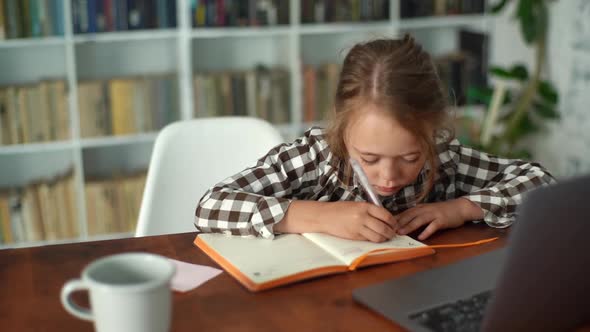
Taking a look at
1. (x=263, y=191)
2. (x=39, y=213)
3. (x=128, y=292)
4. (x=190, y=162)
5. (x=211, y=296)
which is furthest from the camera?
(x=39, y=213)

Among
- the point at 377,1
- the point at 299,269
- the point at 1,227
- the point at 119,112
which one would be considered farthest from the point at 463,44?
the point at 299,269

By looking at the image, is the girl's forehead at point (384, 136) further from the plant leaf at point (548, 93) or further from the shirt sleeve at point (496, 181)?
the plant leaf at point (548, 93)

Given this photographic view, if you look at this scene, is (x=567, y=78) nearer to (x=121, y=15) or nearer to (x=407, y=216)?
(x=121, y=15)

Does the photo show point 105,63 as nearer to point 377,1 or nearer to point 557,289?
point 377,1

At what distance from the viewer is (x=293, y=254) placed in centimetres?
124

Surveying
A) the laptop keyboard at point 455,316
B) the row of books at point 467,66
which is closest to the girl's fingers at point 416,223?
the laptop keyboard at point 455,316

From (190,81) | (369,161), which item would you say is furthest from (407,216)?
(190,81)

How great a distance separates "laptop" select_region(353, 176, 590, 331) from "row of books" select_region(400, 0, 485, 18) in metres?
2.36

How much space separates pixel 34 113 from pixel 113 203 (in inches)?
19.0

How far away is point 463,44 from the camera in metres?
3.57

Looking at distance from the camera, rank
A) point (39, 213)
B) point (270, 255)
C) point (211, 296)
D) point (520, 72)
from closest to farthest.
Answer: point (211, 296)
point (270, 255)
point (39, 213)
point (520, 72)

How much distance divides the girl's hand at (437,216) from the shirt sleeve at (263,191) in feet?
0.73

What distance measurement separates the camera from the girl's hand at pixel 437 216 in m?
1.37

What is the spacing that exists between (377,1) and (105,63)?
120 cm
